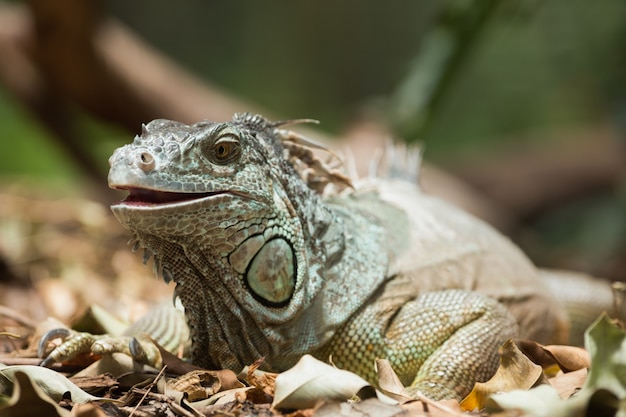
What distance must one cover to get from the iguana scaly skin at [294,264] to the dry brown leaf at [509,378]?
277 mm

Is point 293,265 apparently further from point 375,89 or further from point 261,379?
point 375,89

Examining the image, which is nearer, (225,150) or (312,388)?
(312,388)

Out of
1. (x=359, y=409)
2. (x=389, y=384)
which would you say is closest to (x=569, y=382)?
(x=389, y=384)

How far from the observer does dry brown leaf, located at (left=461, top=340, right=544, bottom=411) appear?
12.7 ft

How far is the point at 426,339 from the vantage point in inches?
182

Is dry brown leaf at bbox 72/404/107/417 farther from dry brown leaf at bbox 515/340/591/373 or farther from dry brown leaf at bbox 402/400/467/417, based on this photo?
dry brown leaf at bbox 515/340/591/373

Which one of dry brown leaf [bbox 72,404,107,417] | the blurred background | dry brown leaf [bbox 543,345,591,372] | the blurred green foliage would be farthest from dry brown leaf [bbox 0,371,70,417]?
the blurred green foliage

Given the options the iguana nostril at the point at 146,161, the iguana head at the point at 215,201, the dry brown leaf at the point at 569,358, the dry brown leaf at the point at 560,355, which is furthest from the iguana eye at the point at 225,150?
the dry brown leaf at the point at 569,358

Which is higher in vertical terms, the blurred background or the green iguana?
the blurred background

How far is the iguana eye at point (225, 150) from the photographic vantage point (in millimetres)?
4066

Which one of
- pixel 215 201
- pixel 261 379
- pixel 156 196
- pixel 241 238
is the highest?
pixel 156 196

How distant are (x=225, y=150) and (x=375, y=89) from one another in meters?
22.7

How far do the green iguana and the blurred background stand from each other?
2625mm

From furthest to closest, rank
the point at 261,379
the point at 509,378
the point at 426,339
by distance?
the point at 426,339 → the point at 261,379 → the point at 509,378
